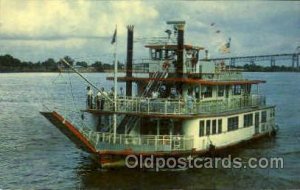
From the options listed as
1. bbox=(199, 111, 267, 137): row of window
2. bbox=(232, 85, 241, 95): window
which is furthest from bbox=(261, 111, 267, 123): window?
bbox=(232, 85, 241, 95): window

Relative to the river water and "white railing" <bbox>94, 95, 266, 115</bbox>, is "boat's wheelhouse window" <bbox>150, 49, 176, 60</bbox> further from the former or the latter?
→ the river water

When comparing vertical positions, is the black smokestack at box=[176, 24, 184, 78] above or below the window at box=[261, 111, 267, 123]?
above

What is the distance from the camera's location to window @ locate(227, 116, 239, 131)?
24178mm

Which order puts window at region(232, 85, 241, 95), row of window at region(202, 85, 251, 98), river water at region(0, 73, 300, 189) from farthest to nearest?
window at region(232, 85, 241, 95), row of window at region(202, 85, 251, 98), river water at region(0, 73, 300, 189)

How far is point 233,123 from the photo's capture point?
971 inches

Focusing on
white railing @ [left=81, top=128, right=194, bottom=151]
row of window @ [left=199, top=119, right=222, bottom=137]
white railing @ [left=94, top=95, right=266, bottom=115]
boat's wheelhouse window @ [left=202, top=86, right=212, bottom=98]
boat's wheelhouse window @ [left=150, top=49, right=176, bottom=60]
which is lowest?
white railing @ [left=81, top=128, right=194, bottom=151]

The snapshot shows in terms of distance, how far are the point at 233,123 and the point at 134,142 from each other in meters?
6.24

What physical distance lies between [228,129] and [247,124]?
299cm

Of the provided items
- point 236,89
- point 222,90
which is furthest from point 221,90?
point 236,89

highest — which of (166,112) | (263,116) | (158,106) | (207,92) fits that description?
(207,92)

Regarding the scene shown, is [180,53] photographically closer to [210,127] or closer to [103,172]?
[210,127]

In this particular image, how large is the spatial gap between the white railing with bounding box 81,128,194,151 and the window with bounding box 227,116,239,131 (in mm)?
4341

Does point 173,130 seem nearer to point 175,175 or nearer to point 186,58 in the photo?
point 175,175

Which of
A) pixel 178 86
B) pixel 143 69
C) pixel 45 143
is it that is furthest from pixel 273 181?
pixel 45 143
